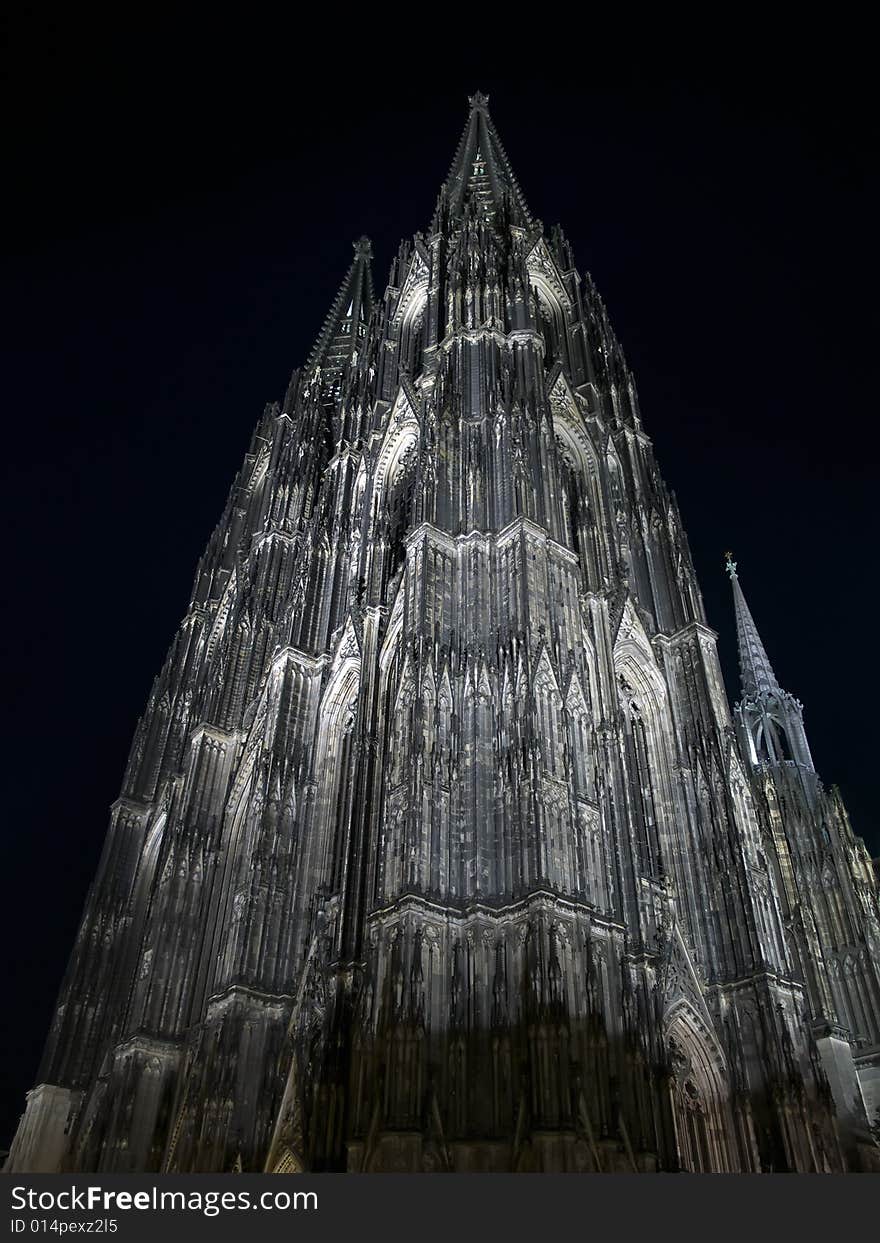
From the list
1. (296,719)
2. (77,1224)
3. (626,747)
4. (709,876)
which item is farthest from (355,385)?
(77,1224)

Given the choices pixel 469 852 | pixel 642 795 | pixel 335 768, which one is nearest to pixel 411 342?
pixel 335 768

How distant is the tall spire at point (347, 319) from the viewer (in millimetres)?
53000

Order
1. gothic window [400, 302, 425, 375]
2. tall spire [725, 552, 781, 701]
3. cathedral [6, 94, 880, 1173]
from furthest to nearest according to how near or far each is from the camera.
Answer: tall spire [725, 552, 781, 701]
gothic window [400, 302, 425, 375]
cathedral [6, 94, 880, 1173]

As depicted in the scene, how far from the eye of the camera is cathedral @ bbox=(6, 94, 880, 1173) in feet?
60.7

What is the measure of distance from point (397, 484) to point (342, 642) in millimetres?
7338

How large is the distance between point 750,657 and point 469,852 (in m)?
35.1

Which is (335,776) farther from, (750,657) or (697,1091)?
(750,657)

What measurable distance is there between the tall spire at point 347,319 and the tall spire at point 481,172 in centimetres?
956

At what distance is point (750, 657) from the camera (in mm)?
51344

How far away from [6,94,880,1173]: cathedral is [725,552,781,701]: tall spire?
8814mm

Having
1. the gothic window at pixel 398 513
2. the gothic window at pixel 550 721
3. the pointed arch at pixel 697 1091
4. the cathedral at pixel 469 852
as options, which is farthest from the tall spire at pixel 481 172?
the pointed arch at pixel 697 1091

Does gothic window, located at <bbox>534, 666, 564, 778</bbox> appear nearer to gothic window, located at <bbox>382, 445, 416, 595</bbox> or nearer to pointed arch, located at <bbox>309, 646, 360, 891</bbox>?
pointed arch, located at <bbox>309, 646, 360, 891</bbox>

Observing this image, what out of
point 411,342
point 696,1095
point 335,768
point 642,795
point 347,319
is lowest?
point 696,1095

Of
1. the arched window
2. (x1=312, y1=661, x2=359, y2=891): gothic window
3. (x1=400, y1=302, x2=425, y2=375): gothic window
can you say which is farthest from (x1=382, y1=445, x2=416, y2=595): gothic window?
the arched window
